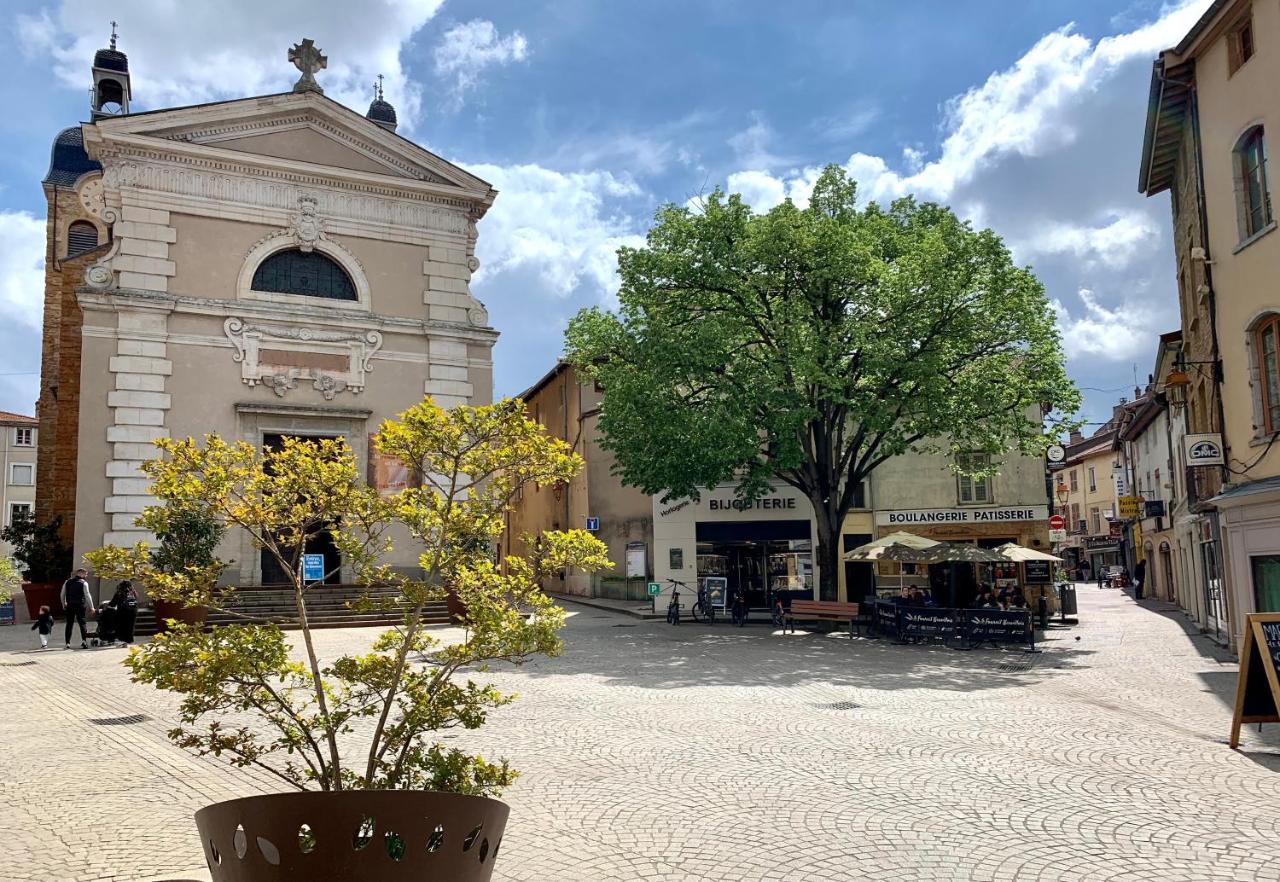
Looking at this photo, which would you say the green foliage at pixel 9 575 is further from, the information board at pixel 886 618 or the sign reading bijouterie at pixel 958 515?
the information board at pixel 886 618

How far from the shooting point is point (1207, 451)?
17203 mm

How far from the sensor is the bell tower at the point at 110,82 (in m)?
38.0

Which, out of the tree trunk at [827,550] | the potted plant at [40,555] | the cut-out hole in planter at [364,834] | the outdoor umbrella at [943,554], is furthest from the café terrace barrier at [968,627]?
the potted plant at [40,555]

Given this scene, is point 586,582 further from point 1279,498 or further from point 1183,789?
point 1183,789

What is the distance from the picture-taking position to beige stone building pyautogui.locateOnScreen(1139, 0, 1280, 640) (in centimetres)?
1561

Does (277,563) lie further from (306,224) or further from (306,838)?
(306,838)

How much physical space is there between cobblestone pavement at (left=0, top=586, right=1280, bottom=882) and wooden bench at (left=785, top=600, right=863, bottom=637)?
19.7 ft

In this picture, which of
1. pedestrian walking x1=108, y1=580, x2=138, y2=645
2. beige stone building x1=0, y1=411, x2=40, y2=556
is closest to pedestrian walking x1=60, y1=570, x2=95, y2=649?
pedestrian walking x1=108, y1=580, x2=138, y2=645

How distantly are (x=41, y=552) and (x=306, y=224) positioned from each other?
11.4 metres

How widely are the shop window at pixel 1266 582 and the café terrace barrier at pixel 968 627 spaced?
419 centimetres

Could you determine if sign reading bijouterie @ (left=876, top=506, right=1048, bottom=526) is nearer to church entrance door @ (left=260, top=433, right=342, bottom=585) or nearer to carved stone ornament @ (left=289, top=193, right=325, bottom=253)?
church entrance door @ (left=260, top=433, right=342, bottom=585)

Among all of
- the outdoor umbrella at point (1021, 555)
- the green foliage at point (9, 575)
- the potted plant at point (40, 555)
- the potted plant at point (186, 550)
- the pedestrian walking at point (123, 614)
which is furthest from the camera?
the green foliage at point (9, 575)

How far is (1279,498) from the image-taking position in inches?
595

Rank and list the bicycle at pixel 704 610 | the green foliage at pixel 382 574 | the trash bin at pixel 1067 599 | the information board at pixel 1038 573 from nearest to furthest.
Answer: the green foliage at pixel 382 574 < the information board at pixel 1038 573 < the trash bin at pixel 1067 599 < the bicycle at pixel 704 610
